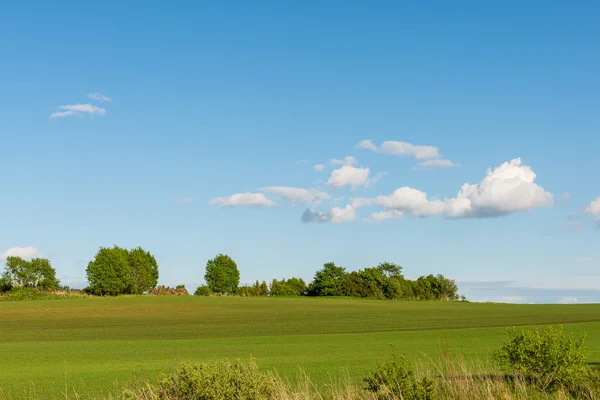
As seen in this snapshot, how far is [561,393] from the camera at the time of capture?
1520 cm

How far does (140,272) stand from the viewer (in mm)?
111438

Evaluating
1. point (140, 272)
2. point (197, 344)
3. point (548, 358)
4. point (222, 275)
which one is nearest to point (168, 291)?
point (140, 272)

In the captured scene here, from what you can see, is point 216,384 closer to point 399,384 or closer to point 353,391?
point 353,391

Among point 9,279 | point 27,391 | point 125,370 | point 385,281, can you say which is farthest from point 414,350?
point 9,279

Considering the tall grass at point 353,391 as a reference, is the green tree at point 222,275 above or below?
above

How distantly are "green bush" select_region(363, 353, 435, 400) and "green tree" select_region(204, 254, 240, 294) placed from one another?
366 ft

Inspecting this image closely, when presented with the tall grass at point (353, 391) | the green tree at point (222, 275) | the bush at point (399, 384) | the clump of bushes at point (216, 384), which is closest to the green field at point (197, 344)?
the tall grass at point (353, 391)

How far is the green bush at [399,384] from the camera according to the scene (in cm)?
1388

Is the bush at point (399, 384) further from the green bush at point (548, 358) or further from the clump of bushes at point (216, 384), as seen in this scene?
the green bush at point (548, 358)

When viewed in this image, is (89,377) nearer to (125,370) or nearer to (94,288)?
(125,370)

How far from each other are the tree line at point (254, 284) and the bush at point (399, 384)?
89171 mm

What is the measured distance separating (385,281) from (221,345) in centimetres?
7732

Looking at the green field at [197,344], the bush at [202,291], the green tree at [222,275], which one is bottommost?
the green field at [197,344]

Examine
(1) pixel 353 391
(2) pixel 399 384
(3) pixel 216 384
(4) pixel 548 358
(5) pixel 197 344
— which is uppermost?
(4) pixel 548 358
